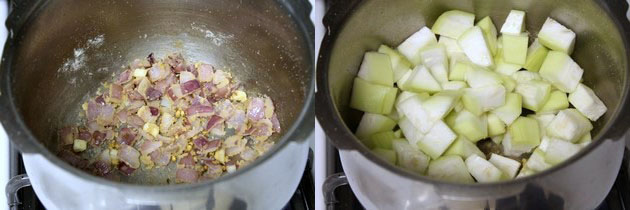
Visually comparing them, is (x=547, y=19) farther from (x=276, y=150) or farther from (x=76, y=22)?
(x=76, y=22)

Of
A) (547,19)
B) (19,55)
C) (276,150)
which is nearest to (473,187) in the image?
(276,150)

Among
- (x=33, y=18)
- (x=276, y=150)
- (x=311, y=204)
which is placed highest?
(x=33, y=18)

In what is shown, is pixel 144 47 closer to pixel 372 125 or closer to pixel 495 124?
pixel 372 125

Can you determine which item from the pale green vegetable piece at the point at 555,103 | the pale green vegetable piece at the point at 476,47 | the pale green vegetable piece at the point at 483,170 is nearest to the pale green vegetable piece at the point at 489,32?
the pale green vegetable piece at the point at 476,47

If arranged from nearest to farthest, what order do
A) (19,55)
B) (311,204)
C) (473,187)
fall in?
(473,187), (19,55), (311,204)

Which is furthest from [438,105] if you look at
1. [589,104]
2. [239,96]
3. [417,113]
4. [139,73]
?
[139,73]

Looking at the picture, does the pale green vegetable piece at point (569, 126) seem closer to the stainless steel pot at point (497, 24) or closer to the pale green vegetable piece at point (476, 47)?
the stainless steel pot at point (497, 24)
